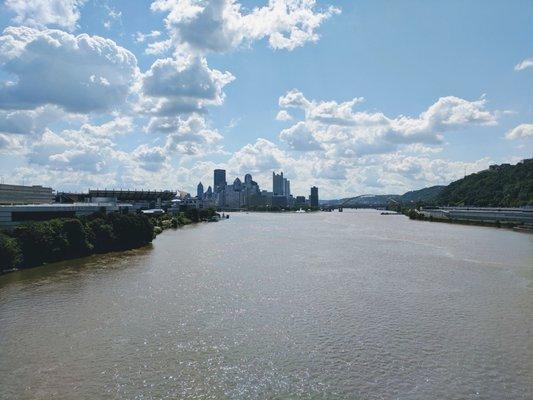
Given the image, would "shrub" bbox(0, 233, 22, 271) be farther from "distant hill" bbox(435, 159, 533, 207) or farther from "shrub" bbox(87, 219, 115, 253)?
"distant hill" bbox(435, 159, 533, 207)

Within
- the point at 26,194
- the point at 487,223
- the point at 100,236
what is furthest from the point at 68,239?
the point at 26,194

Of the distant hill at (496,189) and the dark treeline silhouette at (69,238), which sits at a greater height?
the distant hill at (496,189)

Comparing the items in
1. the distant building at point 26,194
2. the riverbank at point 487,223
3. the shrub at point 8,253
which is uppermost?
the distant building at point 26,194

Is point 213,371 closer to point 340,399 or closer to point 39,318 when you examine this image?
point 340,399

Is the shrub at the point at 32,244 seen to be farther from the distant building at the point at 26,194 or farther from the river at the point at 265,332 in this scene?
the distant building at the point at 26,194

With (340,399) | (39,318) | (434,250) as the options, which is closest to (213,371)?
(340,399)

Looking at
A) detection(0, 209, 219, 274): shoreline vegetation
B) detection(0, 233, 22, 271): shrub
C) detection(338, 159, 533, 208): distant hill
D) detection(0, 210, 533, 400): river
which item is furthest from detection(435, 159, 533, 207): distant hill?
detection(0, 233, 22, 271): shrub

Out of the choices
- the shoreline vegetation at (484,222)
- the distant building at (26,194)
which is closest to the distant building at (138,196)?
the distant building at (26,194)
